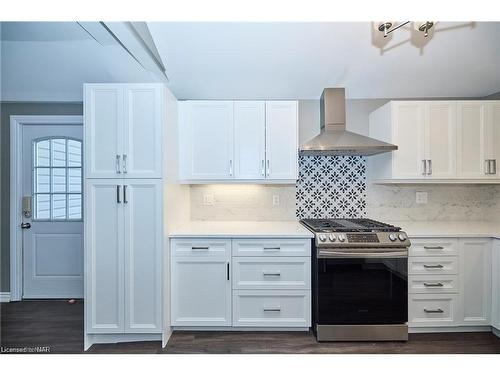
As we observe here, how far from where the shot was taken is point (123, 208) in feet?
7.17

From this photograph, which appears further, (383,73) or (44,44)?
(383,73)

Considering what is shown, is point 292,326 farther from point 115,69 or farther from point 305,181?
point 115,69

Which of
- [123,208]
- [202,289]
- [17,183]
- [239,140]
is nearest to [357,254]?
[202,289]

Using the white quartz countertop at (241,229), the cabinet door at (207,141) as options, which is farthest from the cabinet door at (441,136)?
the cabinet door at (207,141)

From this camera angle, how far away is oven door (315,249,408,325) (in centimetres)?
226

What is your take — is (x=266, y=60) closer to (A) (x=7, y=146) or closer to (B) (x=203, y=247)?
(B) (x=203, y=247)

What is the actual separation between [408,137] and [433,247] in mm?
1043

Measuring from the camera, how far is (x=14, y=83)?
2.84 meters

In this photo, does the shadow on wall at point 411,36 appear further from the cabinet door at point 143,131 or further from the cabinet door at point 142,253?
the cabinet door at point 142,253

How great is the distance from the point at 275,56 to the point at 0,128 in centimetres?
313

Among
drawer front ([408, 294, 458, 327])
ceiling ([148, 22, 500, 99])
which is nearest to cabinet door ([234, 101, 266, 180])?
ceiling ([148, 22, 500, 99])

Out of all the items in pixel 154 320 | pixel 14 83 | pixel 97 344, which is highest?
pixel 14 83

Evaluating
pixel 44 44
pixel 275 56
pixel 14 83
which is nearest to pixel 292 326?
pixel 275 56

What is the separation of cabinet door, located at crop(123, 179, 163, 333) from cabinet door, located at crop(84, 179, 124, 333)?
0.20 feet
